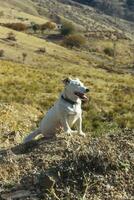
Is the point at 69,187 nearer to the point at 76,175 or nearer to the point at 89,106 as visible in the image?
the point at 76,175

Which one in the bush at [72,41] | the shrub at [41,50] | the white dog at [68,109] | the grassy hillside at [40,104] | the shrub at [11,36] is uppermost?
the white dog at [68,109]

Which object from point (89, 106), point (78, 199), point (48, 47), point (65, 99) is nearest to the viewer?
Answer: point (78, 199)

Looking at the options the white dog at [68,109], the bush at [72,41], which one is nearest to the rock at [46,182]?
the white dog at [68,109]

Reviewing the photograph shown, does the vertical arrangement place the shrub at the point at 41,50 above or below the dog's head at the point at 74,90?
below

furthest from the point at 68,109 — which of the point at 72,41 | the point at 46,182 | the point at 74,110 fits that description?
the point at 72,41

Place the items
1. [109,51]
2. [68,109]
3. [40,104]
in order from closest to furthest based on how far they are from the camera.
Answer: [68,109], [40,104], [109,51]

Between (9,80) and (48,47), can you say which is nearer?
(9,80)

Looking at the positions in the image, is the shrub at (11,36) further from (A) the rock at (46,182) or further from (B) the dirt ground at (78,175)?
(A) the rock at (46,182)

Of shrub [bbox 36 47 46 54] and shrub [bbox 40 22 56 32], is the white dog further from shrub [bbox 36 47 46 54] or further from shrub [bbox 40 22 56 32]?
shrub [bbox 40 22 56 32]

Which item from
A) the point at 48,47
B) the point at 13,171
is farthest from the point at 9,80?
the point at 48,47

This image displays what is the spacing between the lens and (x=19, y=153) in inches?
422

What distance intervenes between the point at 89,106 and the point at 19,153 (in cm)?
1873

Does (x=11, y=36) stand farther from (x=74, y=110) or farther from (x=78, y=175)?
(x=78, y=175)

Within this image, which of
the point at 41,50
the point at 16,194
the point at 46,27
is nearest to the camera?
the point at 16,194
